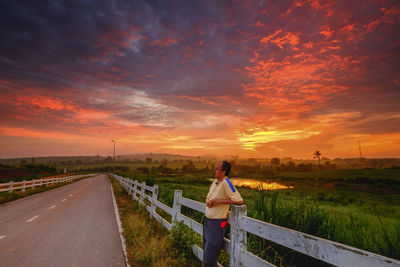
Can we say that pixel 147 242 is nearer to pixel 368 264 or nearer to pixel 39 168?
pixel 368 264

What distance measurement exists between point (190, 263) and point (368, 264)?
4137mm

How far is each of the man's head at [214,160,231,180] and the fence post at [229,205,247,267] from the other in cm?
54

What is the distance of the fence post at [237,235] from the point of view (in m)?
3.69

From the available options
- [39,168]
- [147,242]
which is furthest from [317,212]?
[39,168]

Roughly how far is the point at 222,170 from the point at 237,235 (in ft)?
3.39

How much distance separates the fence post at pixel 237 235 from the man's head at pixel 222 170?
543 mm

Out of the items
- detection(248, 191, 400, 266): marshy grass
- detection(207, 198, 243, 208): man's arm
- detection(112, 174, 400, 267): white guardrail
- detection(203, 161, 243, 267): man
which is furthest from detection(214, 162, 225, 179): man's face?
detection(248, 191, 400, 266): marshy grass

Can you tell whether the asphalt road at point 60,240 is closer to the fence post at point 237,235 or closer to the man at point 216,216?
the man at point 216,216

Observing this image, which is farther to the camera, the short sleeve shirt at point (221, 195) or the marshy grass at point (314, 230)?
the short sleeve shirt at point (221, 195)

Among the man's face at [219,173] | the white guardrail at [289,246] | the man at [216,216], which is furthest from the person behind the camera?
the man's face at [219,173]

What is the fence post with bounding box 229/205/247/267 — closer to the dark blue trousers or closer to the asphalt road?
the dark blue trousers

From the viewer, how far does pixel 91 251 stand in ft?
20.6

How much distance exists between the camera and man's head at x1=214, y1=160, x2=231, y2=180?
4.15 metres

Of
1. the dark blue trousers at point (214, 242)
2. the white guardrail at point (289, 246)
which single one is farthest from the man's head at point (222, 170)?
the dark blue trousers at point (214, 242)
